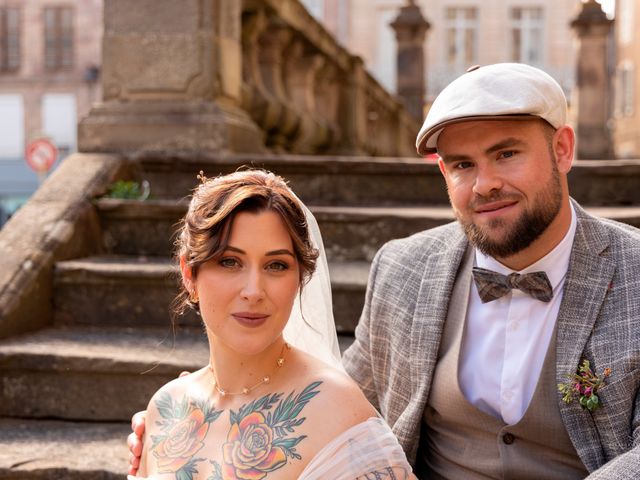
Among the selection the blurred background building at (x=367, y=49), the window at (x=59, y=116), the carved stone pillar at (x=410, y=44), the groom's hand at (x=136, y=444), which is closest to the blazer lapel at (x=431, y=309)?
the groom's hand at (x=136, y=444)

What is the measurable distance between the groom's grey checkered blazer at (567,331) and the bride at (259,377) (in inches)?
15.4

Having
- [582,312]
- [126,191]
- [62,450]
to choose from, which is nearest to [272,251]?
[582,312]

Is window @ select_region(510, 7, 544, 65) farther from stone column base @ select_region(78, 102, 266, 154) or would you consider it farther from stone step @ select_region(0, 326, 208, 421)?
stone step @ select_region(0, 326, 208, 421)

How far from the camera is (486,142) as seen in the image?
2.38 metres

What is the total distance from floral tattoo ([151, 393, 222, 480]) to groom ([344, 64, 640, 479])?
22.6 inches

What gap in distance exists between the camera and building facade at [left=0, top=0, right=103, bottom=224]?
31.9 meters

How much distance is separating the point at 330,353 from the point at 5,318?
5.42 ft

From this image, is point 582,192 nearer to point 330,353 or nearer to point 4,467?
point 330,353

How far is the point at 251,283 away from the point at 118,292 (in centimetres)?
192

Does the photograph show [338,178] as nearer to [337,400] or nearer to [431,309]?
[431,309]

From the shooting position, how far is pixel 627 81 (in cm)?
3406

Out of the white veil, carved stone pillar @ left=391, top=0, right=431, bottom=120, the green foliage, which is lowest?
the white veil

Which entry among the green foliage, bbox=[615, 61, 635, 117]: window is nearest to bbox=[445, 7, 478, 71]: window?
bbox=[615, 61, 635, 117]: window

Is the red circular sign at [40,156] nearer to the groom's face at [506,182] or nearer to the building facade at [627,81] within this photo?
the groom's face at [506,182]
